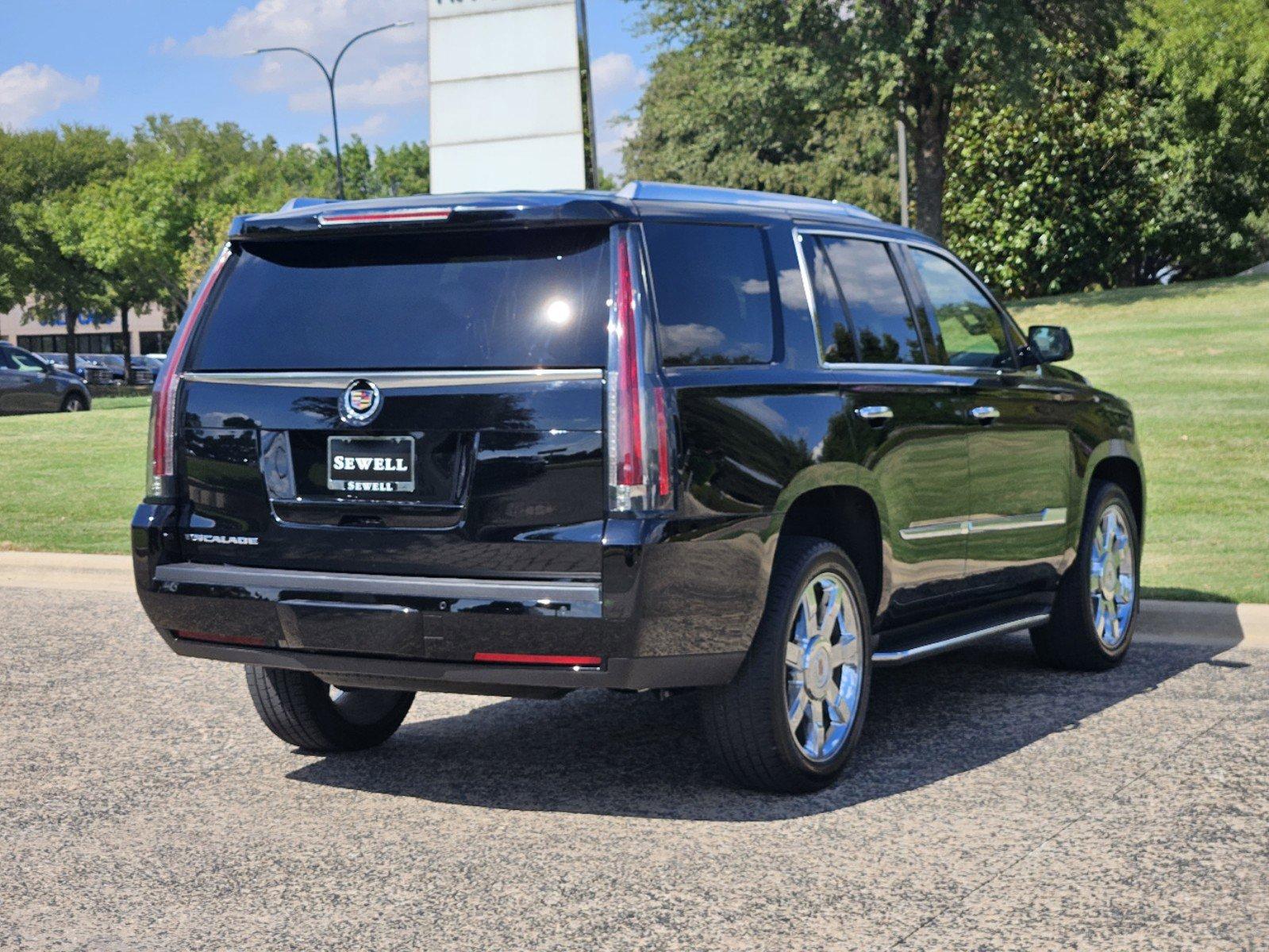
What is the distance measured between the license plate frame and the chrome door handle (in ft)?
5.32

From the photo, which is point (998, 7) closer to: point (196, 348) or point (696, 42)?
point (696, 42)

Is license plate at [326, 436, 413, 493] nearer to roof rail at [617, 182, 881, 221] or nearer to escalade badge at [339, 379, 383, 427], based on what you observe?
escalade badge at [339, 379, 383, 427]

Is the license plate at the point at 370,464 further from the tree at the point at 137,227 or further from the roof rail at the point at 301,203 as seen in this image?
the tree at the point at 137,227

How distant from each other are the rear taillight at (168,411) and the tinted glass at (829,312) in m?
2.01

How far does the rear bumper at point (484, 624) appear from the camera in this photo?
16.1 ft

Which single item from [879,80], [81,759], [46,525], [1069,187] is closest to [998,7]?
[879,80]

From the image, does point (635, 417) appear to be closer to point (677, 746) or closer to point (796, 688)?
point (796, 688)

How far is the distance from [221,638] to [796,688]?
1.86 metres

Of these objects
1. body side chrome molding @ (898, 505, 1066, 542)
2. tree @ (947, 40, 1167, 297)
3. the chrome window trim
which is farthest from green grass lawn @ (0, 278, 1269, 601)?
tree @ (947, 40, 1167, 297)

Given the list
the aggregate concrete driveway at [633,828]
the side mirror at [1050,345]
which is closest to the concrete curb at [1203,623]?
the aggregate concrete driveway at [633,828]

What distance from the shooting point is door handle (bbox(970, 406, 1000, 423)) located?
6.69 metres

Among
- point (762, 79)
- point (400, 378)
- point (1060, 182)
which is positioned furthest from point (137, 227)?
point (400, 378)

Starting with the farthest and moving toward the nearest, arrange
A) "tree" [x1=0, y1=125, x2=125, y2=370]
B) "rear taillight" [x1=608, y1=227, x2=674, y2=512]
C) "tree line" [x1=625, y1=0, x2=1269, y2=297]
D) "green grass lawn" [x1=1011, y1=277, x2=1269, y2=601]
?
"tree" [x1=0, y1=125, x2=125, y2=370] → "tree line" [x1=625, y1=0, x2=1269, y2=297] → "green grass lawn" [x1=1011, y1=277, x2=1269, y2=601] → "rear taillight" [x1=608, y1=227, x2=674, y2=512]

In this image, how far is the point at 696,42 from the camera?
125 ft
